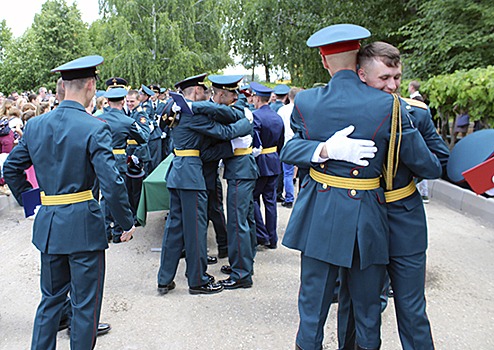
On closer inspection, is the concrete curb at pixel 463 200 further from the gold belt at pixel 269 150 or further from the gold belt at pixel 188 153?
the gold belt at pixel 188 153

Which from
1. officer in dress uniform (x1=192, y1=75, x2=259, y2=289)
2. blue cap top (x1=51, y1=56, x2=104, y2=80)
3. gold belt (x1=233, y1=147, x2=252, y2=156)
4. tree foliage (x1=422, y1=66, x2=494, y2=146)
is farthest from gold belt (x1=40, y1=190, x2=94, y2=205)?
tree foliage (x1=422, y1=66, x2=494, y2=146)

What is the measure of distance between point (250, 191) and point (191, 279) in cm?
102

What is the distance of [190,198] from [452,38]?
8.77 meters

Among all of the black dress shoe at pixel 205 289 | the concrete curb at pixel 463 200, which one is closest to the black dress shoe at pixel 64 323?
the black dress shoe at pixel 205 289

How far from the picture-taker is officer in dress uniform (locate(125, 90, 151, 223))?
6.12 m

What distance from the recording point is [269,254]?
561 centimetres

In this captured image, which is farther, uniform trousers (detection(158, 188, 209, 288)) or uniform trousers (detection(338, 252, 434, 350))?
uniform trousers (detection(158, 188, 209, 288))

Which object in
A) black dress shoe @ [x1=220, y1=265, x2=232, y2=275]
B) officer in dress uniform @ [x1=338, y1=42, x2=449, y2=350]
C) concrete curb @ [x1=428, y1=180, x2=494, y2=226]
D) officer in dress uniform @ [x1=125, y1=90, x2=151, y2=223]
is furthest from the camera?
concrete curb @ [x1=428, y1=180, x2=494, y2=226]

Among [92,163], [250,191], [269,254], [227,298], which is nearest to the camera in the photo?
[92,163]

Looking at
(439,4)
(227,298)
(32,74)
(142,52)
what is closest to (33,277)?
(227,298)

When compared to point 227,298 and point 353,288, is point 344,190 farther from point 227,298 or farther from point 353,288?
point 227,298

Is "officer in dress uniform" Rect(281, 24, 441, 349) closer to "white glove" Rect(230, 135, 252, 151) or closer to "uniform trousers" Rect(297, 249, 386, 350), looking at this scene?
"uniform trousers" Rect(297, 249, 386, 350)

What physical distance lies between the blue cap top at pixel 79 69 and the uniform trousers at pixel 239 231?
204 centimetres

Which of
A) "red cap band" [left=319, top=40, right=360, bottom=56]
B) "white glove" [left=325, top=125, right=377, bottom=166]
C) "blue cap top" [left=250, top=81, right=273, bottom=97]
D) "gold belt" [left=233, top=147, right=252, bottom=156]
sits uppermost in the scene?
"red cap band" [left=319, top=40, right=360, bottom=56]
